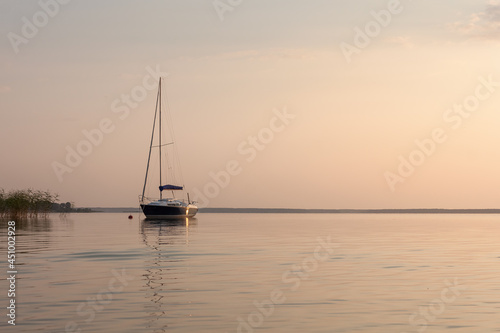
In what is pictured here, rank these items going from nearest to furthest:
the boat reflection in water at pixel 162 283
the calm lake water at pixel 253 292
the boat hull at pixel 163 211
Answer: the calm lake water at pixel 253 292, the boat reflection in water at pixel 162 283, the boat hull at pixel 163 211

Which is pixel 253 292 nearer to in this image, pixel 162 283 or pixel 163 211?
pixel 162 283

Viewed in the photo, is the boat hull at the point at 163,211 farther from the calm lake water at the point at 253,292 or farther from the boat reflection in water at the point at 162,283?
the calm lake water at the point at 253,292

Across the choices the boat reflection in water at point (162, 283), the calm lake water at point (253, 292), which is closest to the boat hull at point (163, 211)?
the boat reflection in water at point (162, 283)

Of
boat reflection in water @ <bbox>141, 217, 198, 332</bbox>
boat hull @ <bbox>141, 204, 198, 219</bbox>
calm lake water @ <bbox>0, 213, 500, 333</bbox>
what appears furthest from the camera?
boat hull @ <bbox>141, 204, 198, 219</bbox>

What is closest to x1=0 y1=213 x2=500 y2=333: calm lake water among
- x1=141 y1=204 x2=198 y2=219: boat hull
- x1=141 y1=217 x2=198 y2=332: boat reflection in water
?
x1=141 y1=217 x2=198 y2=332: boat reflection in water

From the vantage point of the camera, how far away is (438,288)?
2625 cm

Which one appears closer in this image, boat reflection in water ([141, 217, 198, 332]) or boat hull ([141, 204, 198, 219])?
boat reflection in water ([141, 217, 198, 332])

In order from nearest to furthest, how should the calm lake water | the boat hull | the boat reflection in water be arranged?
the calm lake water, the boat reflection in water, the boat hull

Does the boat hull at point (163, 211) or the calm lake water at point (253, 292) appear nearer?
the calm lake water at point (253, 292)

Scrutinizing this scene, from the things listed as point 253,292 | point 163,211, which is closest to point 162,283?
point 253,292

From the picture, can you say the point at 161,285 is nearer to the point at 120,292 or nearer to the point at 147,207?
the point at 120,292

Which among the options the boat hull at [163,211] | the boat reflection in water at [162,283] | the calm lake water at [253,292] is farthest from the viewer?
the boat hull at [163,211]

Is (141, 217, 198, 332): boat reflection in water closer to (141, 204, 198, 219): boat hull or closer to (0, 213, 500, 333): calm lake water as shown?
(0, 213, 500, 333): calm lake water

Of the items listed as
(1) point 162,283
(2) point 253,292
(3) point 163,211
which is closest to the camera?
(2) point 253,292
